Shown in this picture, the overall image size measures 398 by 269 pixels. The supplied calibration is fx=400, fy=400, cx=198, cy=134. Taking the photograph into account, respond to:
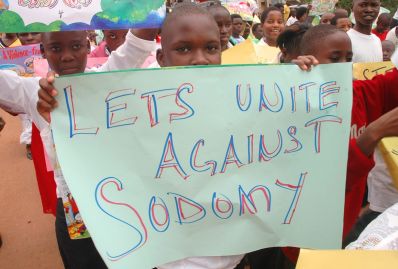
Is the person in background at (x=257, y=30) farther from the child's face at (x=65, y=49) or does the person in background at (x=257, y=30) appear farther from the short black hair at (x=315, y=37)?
the child's face at (x=65, y=49)

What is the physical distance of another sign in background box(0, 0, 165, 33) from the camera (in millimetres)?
1312

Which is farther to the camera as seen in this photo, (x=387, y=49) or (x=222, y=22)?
(x=387, y=49)

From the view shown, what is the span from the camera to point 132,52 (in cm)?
191

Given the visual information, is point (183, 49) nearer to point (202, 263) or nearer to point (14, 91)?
point (14, 91)

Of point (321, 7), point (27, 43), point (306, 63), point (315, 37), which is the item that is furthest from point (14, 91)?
point (321, 7)

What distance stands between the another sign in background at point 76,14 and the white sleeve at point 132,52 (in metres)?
0.38

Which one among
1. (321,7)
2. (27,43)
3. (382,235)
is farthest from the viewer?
(321,7)

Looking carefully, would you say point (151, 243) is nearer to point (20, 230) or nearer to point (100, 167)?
point (100, 167)

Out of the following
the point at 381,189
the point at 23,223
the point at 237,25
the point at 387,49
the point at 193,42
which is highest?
the point at 193,42

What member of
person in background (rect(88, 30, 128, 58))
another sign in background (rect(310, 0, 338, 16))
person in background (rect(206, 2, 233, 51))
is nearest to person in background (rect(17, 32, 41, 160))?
person in background (rect(88, 30, 128, 58))

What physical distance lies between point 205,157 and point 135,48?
0.84 meters

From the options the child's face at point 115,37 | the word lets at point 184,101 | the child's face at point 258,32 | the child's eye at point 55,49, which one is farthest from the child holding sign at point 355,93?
the child's face at point 258,32

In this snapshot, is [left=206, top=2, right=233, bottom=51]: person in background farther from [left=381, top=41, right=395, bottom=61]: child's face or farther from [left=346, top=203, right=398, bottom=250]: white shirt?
[left=346, top=203, right=398, bottom=250]: white shirt

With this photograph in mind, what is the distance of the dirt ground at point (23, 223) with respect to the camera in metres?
2.98
